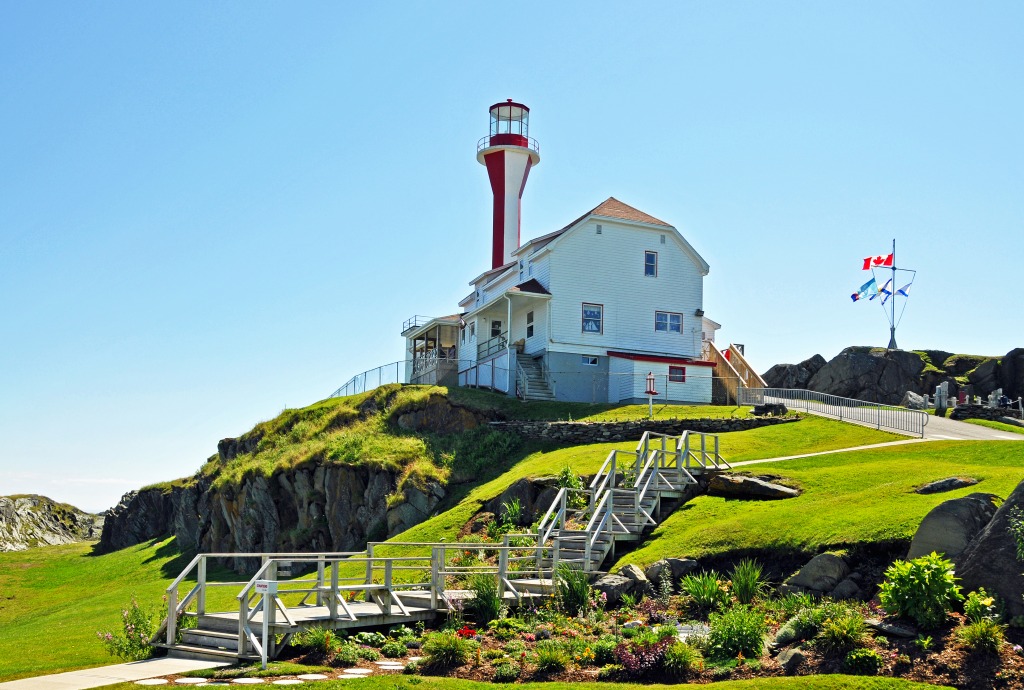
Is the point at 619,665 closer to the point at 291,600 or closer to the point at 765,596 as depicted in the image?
the point at 765,596

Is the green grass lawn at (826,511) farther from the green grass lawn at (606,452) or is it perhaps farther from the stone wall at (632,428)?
the stone wall at (632,428)

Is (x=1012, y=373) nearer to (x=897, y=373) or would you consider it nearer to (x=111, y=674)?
(x=897, y=373)

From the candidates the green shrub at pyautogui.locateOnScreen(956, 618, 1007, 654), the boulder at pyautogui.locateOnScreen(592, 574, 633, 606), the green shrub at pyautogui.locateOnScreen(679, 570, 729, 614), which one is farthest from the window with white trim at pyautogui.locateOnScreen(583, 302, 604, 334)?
the green shrub at pyautogui.locateOnScreen(956, 618, 1007, 654)

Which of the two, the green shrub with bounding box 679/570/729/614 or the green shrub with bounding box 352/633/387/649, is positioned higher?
the green shrub with bounding box 679/570/729/614

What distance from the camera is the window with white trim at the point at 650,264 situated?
4953cm

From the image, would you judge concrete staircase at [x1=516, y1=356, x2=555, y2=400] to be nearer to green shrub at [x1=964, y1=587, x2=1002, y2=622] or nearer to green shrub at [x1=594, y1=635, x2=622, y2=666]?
green shrub at [x1=594, y1=635, x2=622, y2=666]

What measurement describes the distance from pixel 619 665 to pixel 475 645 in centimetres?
→ 265

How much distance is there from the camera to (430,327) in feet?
200

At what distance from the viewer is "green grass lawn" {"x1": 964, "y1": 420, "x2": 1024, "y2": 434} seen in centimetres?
3844

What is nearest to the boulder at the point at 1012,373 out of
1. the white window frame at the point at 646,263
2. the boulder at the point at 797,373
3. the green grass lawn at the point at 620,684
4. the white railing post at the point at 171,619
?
the boulder at the point at 797,373

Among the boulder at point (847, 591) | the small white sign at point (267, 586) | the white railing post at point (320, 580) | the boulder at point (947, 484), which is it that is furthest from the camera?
the boulder at point (947, 484)

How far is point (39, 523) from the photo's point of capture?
296 ft

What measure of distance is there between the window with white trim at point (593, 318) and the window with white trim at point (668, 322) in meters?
2.89

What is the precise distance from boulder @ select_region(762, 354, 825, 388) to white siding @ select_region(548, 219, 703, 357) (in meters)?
13.3
